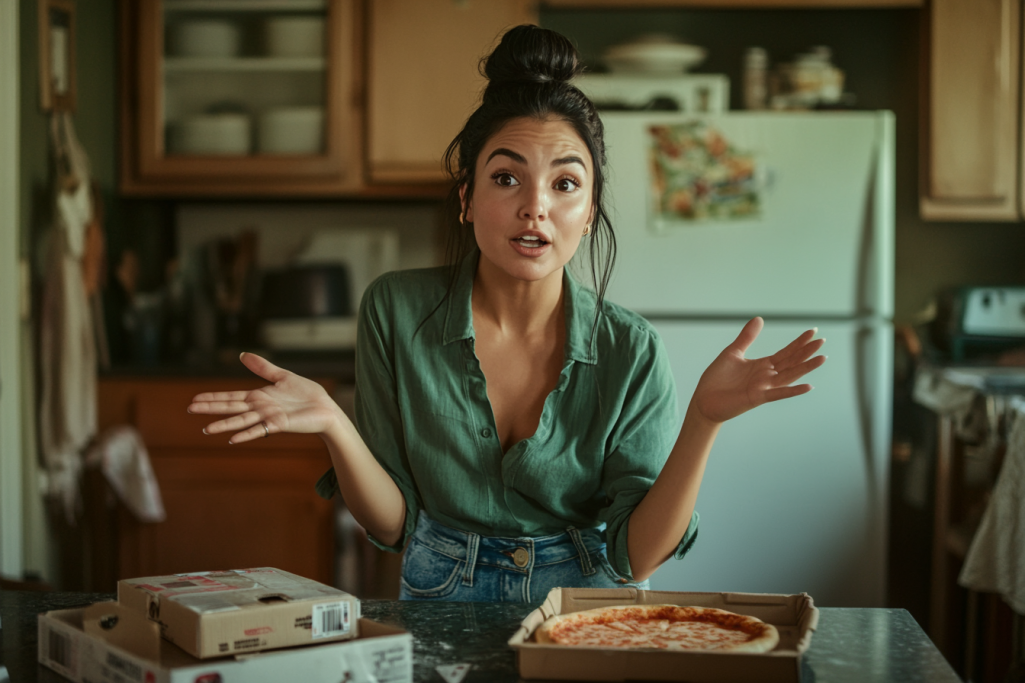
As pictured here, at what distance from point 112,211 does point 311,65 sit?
762 mm

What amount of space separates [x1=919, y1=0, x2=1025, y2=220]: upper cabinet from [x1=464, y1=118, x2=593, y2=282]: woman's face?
1.79m

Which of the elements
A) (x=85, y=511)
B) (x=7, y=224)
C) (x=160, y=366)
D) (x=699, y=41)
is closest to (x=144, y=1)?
(x=7, y=224)

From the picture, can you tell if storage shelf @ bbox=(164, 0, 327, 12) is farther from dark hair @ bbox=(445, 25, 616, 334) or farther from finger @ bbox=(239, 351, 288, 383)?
finger @ bbox=(239, 351, 288, 383)

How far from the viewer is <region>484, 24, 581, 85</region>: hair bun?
120cm

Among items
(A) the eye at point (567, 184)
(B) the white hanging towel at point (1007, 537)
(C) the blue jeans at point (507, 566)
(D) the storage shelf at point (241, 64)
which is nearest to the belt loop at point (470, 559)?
(C) the blue jeans at point (507, 566)

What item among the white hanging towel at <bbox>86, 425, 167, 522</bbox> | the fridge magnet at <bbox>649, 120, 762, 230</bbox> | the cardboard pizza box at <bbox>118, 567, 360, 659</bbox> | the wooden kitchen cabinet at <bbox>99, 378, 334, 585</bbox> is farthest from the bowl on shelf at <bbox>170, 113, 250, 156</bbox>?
the cardboard pizza box at <bbox>118, 567, 360, 659</bbox>

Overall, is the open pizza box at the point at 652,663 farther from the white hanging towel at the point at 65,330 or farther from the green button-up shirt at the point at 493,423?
the white hanging towel at the point at 65,330

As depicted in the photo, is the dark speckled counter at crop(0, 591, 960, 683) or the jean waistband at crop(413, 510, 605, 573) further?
the jean waistband at crop(413, 510, 605, 573)

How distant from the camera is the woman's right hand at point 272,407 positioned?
36.8 inches

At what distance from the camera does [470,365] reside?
48.4 inches

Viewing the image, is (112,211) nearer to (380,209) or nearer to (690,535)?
(380,209)

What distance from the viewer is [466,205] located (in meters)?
1.26

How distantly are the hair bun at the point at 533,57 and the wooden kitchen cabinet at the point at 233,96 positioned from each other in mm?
1572

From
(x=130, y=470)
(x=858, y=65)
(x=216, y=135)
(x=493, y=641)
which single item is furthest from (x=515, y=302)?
(x=858, y=65)
